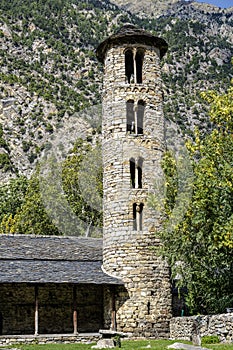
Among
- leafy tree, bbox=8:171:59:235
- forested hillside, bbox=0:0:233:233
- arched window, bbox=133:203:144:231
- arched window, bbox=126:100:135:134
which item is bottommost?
arched window, bbox=133:203:144:231

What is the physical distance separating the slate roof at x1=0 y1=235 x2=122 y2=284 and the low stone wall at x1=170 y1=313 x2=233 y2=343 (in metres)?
3.17

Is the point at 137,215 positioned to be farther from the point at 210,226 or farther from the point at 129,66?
the point at 129,66

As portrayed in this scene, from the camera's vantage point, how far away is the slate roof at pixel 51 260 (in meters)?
25.8

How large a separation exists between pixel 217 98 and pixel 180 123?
184ft

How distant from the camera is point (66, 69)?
Result: 299 ft

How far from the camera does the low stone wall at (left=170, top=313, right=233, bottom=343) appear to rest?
66.8 feet

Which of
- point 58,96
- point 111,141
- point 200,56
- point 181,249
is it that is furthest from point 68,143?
point 181,249

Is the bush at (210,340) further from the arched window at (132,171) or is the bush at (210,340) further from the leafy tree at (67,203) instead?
the leafy tree at (67,203)

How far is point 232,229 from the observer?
1981cm

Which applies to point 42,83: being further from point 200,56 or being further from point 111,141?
point 111,141

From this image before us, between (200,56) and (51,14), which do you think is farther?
(51,14)

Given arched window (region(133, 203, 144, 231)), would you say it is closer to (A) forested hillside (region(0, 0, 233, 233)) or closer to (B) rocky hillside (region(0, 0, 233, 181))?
(A) forested hillside (region(0, 0, 233, 233))

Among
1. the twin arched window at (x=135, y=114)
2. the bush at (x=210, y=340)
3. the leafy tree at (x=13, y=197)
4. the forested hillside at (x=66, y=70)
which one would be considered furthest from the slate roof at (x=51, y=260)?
the forested hillside at (x=66, y=70)

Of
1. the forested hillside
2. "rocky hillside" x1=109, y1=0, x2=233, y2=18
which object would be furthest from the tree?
"rocky hillside" x1=109, y1=0, x2=233, y2=18
